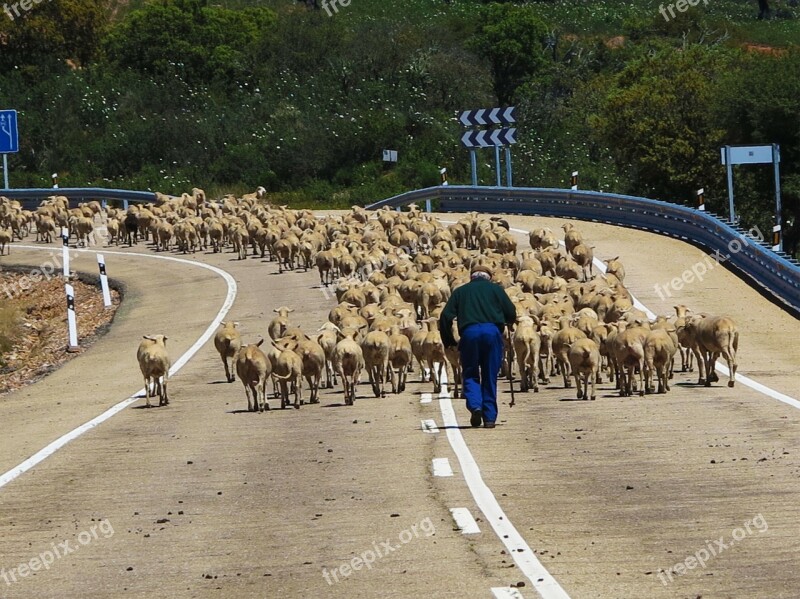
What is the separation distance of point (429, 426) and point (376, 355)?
10.7 ft

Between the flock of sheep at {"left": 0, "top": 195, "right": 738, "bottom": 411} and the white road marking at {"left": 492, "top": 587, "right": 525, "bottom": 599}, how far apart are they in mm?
9505

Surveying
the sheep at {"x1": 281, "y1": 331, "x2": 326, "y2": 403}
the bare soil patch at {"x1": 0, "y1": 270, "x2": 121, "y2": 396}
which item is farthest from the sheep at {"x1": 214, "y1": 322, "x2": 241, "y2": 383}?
the bare soil patch at {"x1": 0, "y1": 270, "x2": 121, "y2": 396}

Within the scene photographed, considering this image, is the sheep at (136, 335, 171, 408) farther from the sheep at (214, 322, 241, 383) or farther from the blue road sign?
the blue road sign

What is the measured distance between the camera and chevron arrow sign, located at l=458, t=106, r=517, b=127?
161ft

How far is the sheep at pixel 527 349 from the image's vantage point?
19.2 meters

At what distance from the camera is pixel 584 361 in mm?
18375

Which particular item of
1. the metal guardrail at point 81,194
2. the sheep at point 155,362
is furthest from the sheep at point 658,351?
the metal guardrail at point 81,194

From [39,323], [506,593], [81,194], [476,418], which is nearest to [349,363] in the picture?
[476,418]

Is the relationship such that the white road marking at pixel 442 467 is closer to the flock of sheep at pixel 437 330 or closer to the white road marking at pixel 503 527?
the white road marking at pixel 503 527

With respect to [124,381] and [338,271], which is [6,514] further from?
[338,271]

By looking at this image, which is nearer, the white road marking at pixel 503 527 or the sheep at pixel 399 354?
the white road marking at pixel 503 527

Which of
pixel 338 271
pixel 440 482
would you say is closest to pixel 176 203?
pixel 338 271

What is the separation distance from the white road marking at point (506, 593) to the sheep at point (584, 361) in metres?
9.49

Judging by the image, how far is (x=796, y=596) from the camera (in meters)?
8.55
